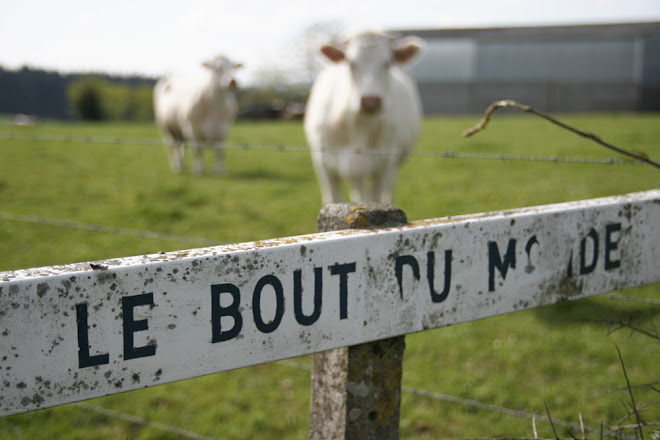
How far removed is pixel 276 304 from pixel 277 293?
0.8 inches

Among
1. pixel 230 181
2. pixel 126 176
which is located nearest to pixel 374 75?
pixel 230 181

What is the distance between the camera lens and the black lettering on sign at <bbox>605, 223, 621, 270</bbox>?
4.87 feet

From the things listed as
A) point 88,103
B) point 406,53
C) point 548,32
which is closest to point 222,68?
point 406,53

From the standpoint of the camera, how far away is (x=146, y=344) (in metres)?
0.99

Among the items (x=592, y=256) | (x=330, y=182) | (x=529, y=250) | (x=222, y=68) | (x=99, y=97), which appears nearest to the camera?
(x=529, y=250)

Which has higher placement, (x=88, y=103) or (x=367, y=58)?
(x=88, y=103)

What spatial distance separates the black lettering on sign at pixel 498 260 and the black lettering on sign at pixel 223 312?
594 millimetres

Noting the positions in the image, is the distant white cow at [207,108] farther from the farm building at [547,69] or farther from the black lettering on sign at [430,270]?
the farm building at [547,69]

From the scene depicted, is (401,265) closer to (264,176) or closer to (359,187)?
(359,187)

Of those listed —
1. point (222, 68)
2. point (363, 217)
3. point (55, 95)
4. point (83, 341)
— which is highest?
point (55, 95)

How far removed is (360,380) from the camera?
129 centimetres

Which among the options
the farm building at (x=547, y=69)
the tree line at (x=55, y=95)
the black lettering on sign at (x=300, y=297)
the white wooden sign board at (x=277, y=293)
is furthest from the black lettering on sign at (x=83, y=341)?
the tree line at (x=55, y=95)

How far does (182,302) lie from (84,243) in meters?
4.71

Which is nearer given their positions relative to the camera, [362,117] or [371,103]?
[371,103]
